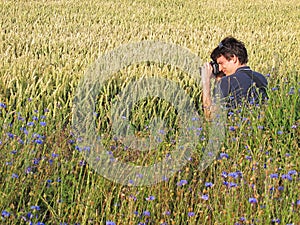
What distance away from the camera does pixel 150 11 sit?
1078 cm

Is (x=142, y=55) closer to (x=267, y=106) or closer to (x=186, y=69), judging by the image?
(x=186, y=69)

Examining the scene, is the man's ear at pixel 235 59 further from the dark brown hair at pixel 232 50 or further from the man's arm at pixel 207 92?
the man's arm at pixel 207 92

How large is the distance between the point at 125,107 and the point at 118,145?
0.63 metres

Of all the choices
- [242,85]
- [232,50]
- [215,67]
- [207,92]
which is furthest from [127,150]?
[232,50]

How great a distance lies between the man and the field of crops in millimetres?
158

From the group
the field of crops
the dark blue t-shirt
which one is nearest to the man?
the dark blue t-shirt

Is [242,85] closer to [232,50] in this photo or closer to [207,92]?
[207,92]

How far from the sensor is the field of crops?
2344 mm

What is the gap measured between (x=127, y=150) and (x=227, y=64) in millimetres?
1846

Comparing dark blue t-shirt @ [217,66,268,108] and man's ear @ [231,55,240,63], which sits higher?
man's ear @ [231,55,240,63]

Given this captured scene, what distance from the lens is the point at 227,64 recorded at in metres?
4.38

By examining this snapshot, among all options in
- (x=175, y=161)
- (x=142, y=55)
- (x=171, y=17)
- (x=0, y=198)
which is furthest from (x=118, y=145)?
(x=171, y=17)

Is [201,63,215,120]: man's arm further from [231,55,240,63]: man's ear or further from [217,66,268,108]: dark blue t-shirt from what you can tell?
[231,55,240,63]: man's ear

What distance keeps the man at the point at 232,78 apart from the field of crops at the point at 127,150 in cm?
16
